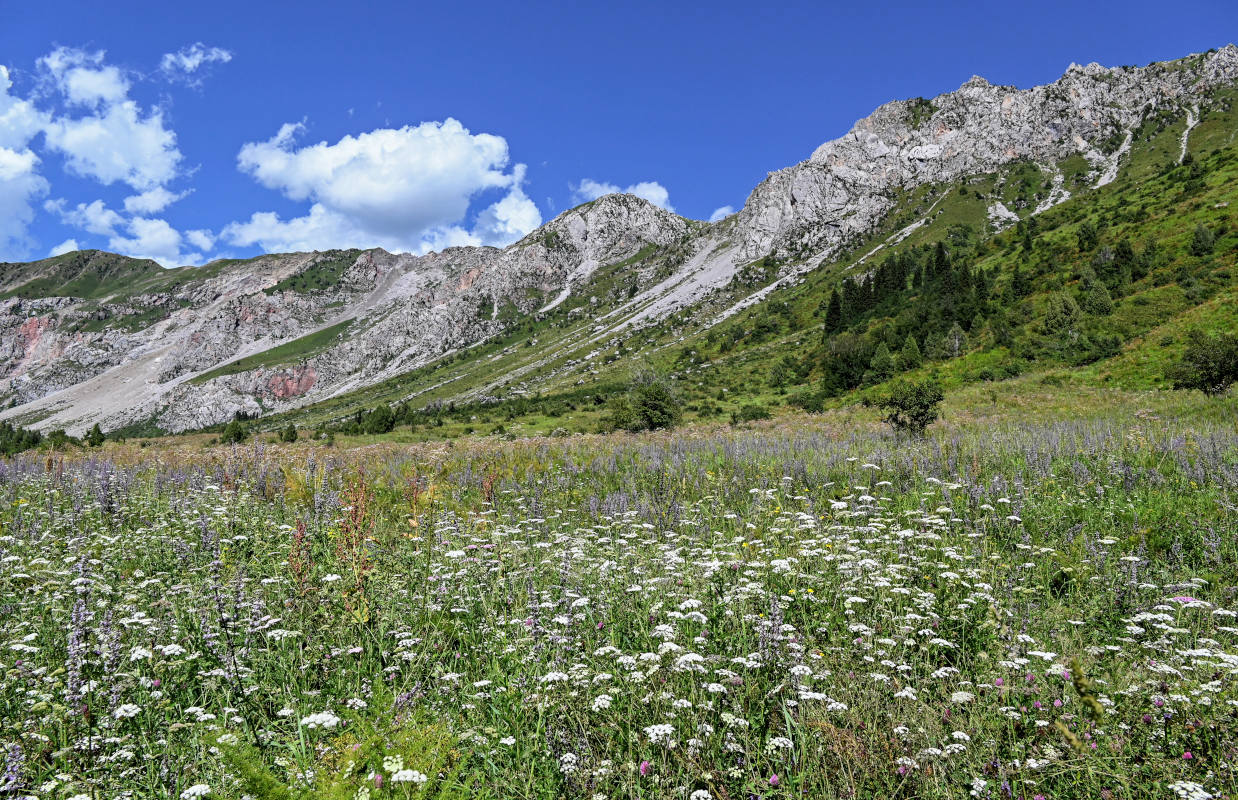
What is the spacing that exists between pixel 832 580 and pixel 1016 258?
9012cm

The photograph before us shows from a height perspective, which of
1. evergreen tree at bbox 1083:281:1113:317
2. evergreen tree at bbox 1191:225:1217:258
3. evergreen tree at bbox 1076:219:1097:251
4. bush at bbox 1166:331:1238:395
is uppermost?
evergreen tree at bbox 1076:219:1097:251

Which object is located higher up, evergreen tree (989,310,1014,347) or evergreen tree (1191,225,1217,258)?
evergreen tree (1191,225,1217,258)

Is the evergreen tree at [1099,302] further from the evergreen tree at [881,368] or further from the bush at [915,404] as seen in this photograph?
the bush at [915,404]

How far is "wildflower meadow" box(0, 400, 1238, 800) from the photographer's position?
3072 millimetres

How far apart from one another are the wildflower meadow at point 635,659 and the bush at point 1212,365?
21876mm

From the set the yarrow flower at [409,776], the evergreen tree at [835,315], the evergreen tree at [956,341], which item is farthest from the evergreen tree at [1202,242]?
the yarrow flower at [409,776]

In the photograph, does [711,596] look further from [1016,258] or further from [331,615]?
[1016,258]

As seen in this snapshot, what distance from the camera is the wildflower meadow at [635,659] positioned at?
10.1ft

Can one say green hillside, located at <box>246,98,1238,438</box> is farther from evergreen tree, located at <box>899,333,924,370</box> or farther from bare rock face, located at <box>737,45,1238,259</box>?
bare rock face, located at <box>737,45,1238,259</box>

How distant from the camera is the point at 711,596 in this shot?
5.08 m

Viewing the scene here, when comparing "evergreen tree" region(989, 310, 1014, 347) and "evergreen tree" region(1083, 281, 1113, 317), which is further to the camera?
"evergreen tree" region(989, 310, 1014, 347)

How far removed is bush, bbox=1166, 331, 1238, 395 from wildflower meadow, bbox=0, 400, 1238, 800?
2188 centimetres

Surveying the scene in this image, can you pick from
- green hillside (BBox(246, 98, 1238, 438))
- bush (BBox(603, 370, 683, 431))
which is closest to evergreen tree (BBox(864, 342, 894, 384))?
green hillside (BBox(246, 98, 1238, 438))

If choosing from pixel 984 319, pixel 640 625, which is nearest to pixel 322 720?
pixel 640 625
